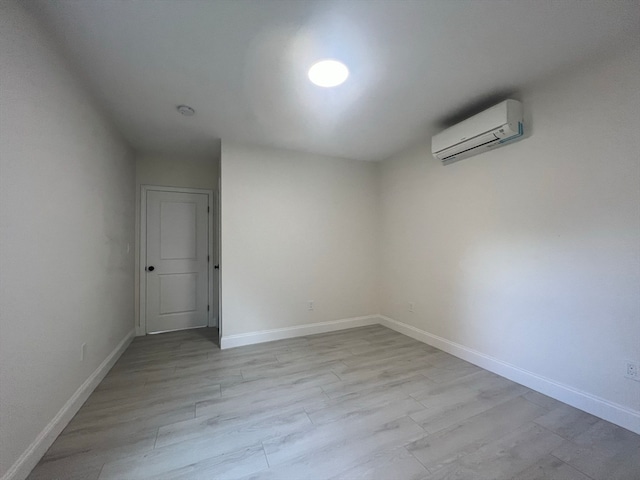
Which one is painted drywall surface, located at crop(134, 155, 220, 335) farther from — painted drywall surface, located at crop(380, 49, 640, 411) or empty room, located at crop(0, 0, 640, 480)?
painted drywall surface, located at crop(380, 49, 640, 411)

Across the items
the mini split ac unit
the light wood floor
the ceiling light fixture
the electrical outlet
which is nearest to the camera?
the light wood floor

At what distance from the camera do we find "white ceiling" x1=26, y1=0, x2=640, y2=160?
53.6 inches

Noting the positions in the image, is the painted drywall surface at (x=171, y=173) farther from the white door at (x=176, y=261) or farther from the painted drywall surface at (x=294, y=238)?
the painted drywall surface at (x=294, y=238)

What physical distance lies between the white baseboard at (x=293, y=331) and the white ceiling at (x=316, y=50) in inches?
98.9

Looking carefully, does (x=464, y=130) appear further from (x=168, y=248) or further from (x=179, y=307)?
(x=179, y=307)

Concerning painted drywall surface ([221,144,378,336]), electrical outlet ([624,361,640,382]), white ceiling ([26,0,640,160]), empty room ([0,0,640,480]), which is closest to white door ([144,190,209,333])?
empty room ([0,0,640,480])

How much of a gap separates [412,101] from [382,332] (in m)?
2.89

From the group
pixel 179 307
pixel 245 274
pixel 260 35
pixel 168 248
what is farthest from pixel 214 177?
pixel 260 35

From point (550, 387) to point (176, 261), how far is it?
4481 millimetres

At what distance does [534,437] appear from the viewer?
1.58 meters

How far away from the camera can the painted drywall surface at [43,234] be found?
1.22 meters

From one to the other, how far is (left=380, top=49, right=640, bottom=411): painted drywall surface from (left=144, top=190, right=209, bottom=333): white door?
11.2 feet

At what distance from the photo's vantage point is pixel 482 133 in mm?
2211

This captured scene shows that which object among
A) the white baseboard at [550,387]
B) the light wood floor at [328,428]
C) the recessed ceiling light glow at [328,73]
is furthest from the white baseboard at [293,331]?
the recessed ceiling light glow at [328,73]
